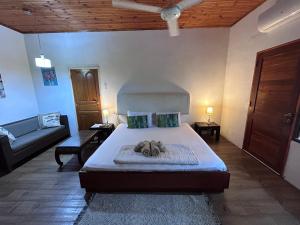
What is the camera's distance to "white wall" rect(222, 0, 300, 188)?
2.38 m

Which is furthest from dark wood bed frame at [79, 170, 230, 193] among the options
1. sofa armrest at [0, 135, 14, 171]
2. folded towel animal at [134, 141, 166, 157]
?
sofa armrest at [0, 135, 14, 171]

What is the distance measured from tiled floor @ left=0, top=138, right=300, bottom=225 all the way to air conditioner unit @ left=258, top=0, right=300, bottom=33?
224 centimetres

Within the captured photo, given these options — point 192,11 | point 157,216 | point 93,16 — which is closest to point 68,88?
point 93,16

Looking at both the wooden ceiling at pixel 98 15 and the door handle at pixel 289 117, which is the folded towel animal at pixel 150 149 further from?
the wooden ceiling at pixel 98 15

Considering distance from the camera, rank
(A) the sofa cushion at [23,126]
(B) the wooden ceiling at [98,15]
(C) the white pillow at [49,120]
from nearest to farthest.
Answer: (B) the wooden ceiling at [98,15] < (A) the sofa cushion at [23,126] < (C) the white pillow at [49,120]

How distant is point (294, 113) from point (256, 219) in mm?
1490

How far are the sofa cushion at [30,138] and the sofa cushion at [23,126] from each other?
Result: 13 centimetres

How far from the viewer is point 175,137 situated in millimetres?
2848

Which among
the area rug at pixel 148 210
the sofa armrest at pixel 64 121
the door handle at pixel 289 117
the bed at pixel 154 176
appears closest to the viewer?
the area rug at pixel 148 210

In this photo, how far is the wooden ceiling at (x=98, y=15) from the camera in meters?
2.54

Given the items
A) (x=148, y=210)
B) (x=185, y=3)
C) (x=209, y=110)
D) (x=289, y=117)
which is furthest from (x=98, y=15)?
(x=289, y=117)

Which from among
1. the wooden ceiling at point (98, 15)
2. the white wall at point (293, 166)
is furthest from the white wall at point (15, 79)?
the white wall at point (293, 166)

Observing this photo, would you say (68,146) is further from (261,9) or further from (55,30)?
(261,9)

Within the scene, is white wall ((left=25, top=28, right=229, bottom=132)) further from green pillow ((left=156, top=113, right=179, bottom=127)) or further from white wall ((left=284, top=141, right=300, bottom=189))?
white wall ((left=284, top=141, right=300, bottom=189))
